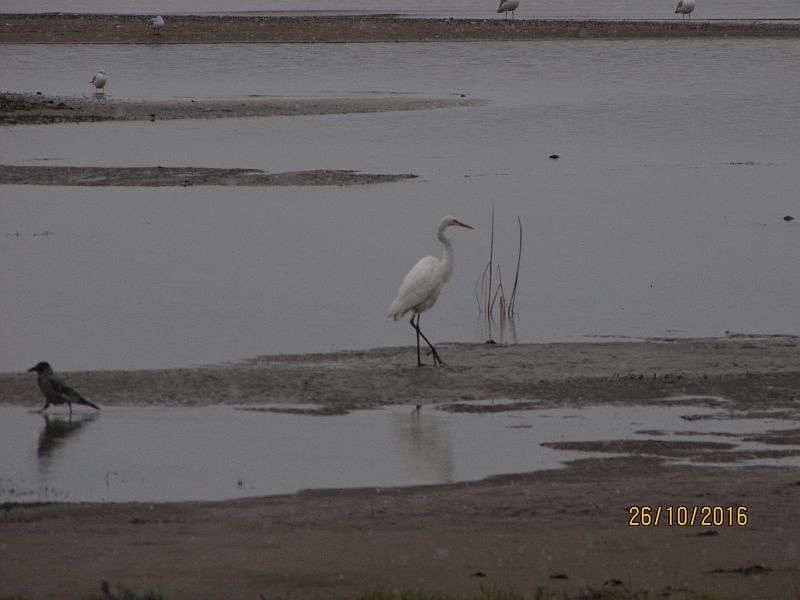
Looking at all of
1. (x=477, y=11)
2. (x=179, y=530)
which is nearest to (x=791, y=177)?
(x=179, y=530)

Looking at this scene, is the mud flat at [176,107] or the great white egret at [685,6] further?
the great white egret at [685,6]

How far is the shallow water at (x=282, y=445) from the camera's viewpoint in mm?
9961

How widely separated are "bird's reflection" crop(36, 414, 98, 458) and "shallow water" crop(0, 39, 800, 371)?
1.95m

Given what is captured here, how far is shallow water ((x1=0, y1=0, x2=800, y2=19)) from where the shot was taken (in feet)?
258

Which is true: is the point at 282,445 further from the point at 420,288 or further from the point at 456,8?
the point at 456,8

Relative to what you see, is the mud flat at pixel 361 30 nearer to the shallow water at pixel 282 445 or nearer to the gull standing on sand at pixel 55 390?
the shallow water at pixel 282 445

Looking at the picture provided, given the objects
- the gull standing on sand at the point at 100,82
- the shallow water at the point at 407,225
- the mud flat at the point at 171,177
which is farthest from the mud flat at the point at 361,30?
the mud flat at the point at 171,177

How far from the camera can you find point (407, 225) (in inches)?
888

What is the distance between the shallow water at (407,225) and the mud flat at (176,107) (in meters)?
1.09

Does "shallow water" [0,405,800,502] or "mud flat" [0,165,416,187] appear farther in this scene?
"mud flat" [0,165,416,187]

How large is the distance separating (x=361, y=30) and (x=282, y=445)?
58.2 m

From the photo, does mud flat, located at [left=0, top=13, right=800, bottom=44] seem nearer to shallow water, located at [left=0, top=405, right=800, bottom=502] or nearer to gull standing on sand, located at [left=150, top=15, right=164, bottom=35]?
gull standing on sand, located at [left=150, top=15, right=164, bottom=35]

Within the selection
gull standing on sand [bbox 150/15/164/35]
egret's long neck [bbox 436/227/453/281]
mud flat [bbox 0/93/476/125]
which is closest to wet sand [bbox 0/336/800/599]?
egret's long neck [bbox 436/227/453/281]

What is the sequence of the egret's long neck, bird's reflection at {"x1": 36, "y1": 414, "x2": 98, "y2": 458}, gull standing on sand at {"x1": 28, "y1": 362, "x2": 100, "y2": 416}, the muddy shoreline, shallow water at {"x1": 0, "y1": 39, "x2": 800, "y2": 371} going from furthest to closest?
shallow water at {"x1": 0, "y1": 39, "x2": 800, "y2": 371} < the egret's long neck < the muddy shoreline < gull standing on sand at {"x1": 28, "y1": 362, "x2": 100, "y2": 416} < bird's reflection at {"x1": 36, "y1": 414, "x2": 98, "y2": 458}
